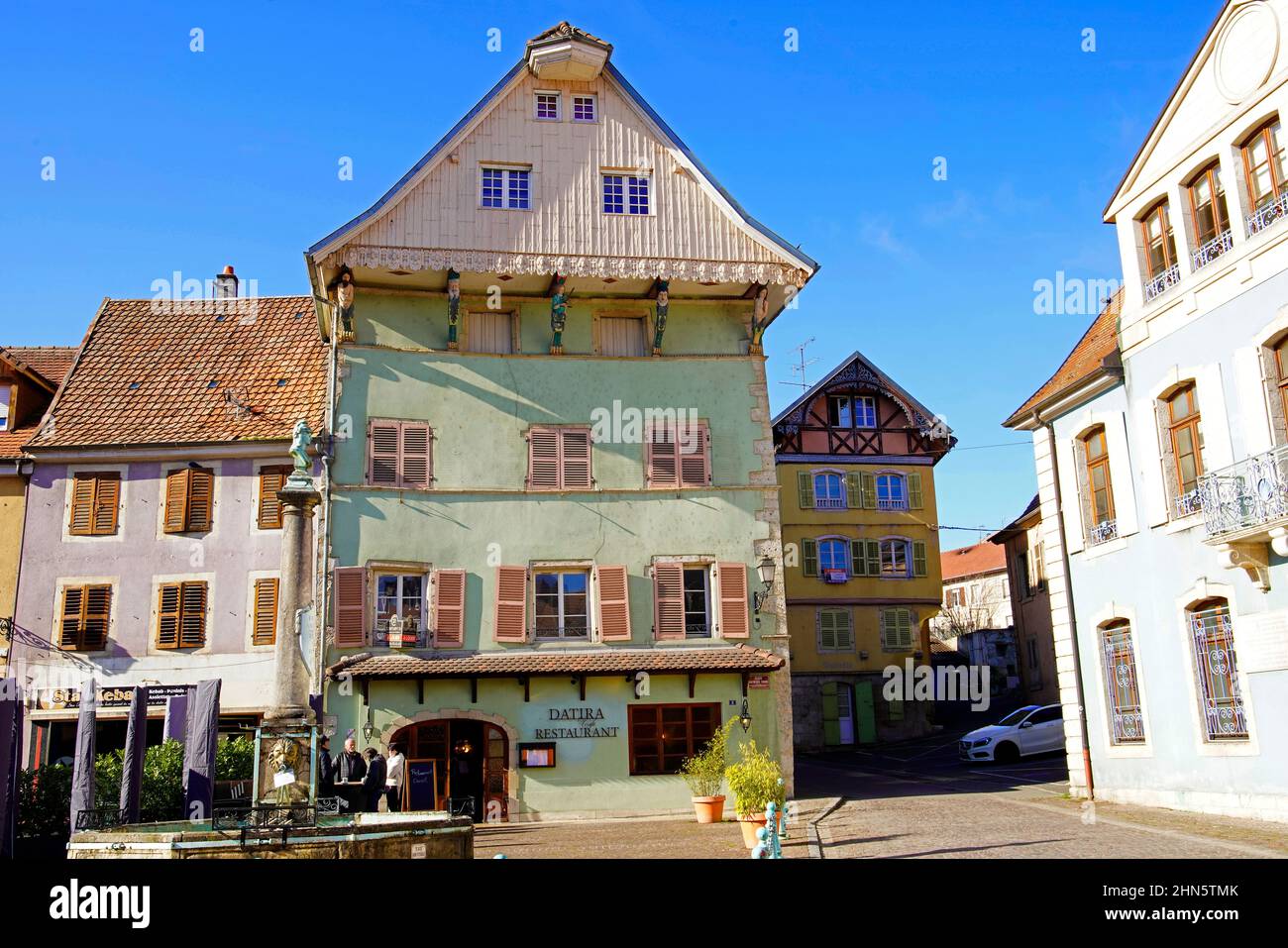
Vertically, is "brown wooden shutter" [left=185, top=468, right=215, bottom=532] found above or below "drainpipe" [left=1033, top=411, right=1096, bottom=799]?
above

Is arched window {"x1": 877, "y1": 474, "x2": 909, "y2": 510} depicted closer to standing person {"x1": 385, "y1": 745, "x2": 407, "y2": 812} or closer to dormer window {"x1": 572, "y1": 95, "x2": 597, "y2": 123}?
dormer window {"x1": 572, "y1": 95, "x2": 597, "y2": 123}

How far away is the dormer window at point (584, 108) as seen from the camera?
85.2 ft

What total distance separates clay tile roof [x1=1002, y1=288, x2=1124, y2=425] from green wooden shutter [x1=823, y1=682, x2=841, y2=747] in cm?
1787

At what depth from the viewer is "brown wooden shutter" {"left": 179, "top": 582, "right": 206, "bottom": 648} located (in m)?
26.0

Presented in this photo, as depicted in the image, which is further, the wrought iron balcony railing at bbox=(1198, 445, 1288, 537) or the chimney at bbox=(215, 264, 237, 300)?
the chimney at bbox=(215, 264, 237, 300)

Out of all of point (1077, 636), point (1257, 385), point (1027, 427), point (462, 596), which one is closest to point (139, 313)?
point (462, 596)

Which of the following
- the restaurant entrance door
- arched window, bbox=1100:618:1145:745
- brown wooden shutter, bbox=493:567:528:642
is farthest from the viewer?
brown wooden shutter, bbox=493:567:528:642

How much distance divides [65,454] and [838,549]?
2463 cm

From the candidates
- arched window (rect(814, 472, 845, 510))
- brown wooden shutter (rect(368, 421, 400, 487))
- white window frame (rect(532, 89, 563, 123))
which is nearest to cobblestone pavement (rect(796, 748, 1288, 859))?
Result: brown wooden shutter (rect(368, 421, 400, 487))

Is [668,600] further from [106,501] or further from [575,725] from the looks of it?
[106,501]

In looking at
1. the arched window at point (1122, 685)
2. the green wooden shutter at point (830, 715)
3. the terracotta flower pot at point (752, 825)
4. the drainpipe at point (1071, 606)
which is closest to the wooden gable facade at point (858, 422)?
the green wooden shutter at point (830, 715)

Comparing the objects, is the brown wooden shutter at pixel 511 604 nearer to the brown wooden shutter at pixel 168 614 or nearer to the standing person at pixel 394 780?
the standing person at pixel 394 780

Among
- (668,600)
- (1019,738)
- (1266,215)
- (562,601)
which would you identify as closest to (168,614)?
(562,601)
